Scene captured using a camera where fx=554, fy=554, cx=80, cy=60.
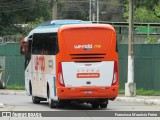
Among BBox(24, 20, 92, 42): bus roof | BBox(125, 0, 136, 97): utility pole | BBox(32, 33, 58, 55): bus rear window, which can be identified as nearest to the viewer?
BBox(32, 33, 58, 55): bus rear window

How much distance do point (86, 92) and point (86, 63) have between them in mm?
1106

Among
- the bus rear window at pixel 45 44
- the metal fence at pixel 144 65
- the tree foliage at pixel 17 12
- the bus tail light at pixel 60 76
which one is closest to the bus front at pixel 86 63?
the bus tail light at pixel 60 76

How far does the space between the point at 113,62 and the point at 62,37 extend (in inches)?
87.1

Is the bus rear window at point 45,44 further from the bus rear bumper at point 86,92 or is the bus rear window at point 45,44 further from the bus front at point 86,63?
the bus rear bumper at point 86,92

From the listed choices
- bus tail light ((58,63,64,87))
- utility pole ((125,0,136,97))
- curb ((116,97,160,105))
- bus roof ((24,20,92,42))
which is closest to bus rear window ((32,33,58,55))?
bus roof ((24,20,92,42))

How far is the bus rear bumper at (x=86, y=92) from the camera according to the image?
2089cm

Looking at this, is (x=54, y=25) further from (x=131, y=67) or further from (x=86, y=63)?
(x=131, y=67)

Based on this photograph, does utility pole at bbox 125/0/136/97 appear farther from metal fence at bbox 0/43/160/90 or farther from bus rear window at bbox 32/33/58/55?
bus rear window at bbox 32/33/58/55

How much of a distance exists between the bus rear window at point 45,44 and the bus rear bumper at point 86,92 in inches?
61.5

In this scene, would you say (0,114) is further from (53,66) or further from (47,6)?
(47,6)

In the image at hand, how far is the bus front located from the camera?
20.9m

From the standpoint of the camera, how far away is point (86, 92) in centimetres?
2109

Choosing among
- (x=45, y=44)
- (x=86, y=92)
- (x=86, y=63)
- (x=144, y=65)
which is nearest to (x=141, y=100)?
(x=144, y=65)

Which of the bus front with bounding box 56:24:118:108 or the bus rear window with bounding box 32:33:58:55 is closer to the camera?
the bus front with bounding box 56:24:118:108
